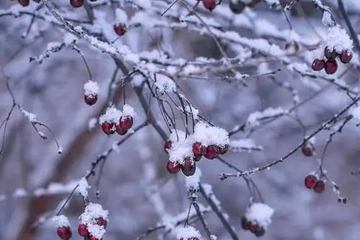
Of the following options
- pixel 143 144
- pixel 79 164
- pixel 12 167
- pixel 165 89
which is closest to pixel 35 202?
pixel 143 144

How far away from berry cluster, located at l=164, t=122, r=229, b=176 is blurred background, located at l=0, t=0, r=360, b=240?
2266mm

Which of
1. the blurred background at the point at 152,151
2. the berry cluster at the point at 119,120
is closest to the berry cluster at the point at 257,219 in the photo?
the berry cluster at the point at 119,120

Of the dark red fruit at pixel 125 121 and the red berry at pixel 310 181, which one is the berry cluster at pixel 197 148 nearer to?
the dark red fruit at pixel 125 121

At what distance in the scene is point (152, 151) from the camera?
558 centimetres

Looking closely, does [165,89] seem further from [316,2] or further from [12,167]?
[12,167]

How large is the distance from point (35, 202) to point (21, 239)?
261mm

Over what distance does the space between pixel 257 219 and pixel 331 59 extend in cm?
78

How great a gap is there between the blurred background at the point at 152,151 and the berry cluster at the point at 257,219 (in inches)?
66.9

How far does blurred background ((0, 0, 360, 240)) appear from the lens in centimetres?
470

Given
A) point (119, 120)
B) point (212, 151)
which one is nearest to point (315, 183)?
point (212, 151)

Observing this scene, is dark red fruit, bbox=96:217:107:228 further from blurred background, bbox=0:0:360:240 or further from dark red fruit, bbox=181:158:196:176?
blurred background, bbox=0:0:360:240

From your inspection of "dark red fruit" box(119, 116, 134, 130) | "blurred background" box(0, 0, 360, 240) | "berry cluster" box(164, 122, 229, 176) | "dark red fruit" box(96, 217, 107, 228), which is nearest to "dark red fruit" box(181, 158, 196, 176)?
"berry cluster" box(164, 122, 229, 176)

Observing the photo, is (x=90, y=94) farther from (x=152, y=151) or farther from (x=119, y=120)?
(x=152, y=151)

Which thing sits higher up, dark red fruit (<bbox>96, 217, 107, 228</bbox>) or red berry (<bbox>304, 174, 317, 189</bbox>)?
red berry (<bbox>304, 174, 317, 189</bbox>)
